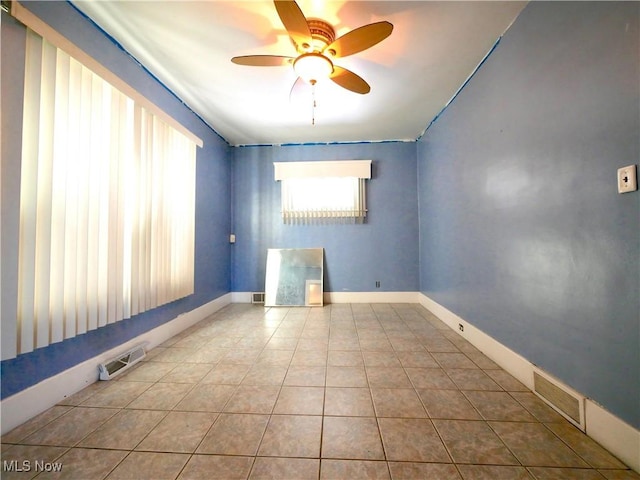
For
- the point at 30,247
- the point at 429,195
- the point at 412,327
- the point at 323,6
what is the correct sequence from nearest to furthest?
the point at 30,247, the point at 323,6, the point at 412,327, the point at 429,195

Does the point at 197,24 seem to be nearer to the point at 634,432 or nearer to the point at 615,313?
the point at 615,313

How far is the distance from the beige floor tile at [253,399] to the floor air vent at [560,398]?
5.46ft

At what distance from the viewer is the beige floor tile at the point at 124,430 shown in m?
1.13

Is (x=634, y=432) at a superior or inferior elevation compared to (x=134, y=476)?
superior

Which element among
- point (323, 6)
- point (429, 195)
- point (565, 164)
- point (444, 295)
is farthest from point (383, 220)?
point (323, 6)

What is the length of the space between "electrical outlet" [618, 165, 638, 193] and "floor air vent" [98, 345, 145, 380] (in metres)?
3.21

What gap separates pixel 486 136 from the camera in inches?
77.8

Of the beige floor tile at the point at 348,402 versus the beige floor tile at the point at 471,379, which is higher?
the beige floor tile at the point at 471,379

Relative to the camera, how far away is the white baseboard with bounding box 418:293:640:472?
100cm

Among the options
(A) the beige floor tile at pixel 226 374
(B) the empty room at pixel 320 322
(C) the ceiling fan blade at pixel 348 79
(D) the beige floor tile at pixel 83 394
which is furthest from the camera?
(C) the ceiling fan blade at pixel 348 79

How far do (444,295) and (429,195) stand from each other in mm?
1406

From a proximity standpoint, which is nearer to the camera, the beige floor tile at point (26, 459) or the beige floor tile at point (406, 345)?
the beige floor tile at point (26, 459)

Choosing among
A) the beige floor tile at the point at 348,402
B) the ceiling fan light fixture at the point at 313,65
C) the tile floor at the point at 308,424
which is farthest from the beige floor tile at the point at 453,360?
the ceiling fan light fixture at the point at 313,65

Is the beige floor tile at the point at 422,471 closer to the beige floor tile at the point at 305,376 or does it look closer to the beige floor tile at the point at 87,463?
the beige floor tile at the point at 305,376
